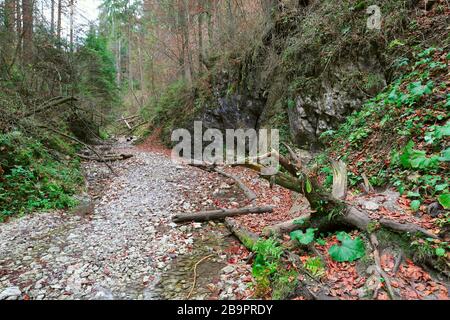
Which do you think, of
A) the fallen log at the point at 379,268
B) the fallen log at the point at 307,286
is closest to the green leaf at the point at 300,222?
the fallen log at the point at 307,286

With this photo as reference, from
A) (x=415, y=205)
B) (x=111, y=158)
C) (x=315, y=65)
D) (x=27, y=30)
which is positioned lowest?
(x=415, y=205)

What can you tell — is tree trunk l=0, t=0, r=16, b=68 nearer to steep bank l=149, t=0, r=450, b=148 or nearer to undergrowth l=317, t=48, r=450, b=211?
steep bank l=149, t=0, r=450, b=148

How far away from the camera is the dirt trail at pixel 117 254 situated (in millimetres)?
3352

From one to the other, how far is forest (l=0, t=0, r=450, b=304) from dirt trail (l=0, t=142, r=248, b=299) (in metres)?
0.03

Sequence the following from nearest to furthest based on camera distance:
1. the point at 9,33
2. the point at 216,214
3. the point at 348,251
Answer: the point at 348,251 → the point at 216,214 → the point at 9,33

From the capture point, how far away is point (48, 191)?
19.5 ft

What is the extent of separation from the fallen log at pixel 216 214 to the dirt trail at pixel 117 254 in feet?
0.70

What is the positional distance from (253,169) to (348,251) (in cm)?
147

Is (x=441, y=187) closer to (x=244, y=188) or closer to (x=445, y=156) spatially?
(x=445, y=156)

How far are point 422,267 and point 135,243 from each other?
3.99 meters

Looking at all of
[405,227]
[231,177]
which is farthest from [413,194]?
[231,177]

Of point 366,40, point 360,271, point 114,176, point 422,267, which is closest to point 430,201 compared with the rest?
point 422,267

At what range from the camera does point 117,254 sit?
13.7ft

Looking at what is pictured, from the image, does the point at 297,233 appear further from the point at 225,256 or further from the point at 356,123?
the point at 356,123
